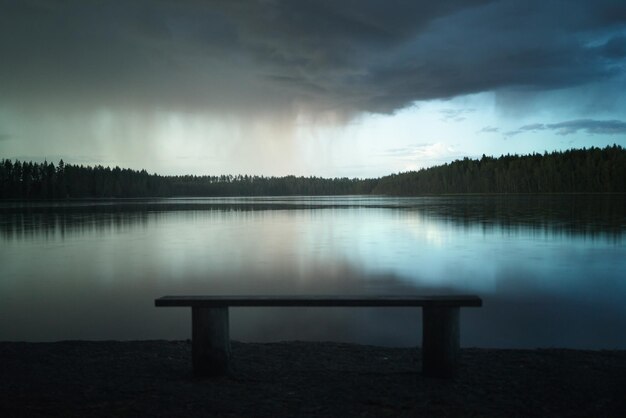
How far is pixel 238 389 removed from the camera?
584 cm

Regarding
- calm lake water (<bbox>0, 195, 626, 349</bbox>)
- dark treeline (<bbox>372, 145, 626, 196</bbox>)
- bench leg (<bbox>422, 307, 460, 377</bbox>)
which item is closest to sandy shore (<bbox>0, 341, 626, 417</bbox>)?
bench leg (<bbox>422, 307, 460, 377</bbox>)

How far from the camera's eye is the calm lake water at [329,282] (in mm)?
10773

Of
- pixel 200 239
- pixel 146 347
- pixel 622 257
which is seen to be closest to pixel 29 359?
pixel 146 347

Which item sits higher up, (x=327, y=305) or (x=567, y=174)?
(x=567, y=174)

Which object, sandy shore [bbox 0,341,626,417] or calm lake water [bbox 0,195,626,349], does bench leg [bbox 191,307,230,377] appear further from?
calm lake water [bbox 0,195,626,349]

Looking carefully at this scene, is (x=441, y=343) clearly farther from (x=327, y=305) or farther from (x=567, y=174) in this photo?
(x=567, y=174)

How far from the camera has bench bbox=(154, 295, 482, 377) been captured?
605cm

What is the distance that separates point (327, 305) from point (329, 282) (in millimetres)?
10845

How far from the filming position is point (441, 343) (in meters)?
6.14

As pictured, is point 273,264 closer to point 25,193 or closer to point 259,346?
point 259,346

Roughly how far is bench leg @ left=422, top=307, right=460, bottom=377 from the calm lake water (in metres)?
3.68

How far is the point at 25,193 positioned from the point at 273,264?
173563mm

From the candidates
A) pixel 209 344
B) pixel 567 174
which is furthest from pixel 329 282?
pixel 567 174

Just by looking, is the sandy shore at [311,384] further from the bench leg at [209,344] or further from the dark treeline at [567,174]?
the dark treeline at [567,174]
